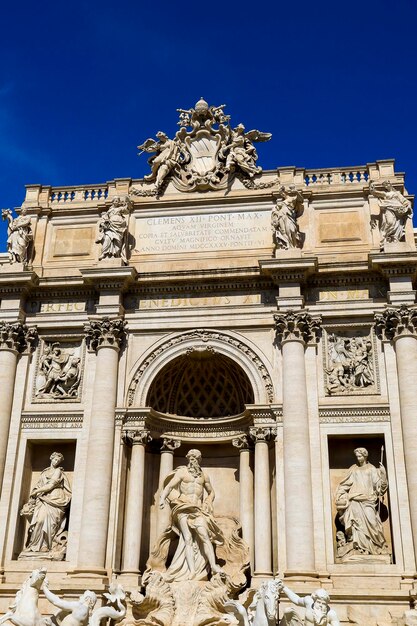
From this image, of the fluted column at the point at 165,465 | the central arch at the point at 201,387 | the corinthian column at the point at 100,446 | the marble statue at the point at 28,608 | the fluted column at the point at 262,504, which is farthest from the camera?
the central arch at the point at 201,387

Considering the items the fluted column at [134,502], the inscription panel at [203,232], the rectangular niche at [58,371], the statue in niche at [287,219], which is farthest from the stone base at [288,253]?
the rectangular niche at [58,371]

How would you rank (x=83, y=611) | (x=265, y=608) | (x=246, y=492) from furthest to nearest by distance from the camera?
1. (x=246, y=492)
2. (x=83, y=611)
3. (x=265, y=608)

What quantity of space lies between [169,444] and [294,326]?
4.78m

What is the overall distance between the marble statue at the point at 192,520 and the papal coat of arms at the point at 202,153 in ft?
28.2

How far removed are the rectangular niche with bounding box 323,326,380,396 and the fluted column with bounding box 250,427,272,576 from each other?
2179 mm

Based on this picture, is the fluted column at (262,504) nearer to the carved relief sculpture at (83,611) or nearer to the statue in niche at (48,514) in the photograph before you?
the carved relief sculpture at (83,611)

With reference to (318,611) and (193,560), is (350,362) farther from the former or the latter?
(318,611)

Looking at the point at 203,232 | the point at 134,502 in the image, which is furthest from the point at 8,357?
the point at 203,232

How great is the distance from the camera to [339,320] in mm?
20562

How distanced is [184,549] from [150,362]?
511 centimetres

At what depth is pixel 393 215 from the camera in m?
20.8

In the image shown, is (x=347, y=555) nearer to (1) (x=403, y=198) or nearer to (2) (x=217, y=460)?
(2) (x=217, y=460)

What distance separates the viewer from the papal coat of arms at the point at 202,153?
2300 cm

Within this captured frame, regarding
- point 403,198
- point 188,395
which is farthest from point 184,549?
point 403,198
